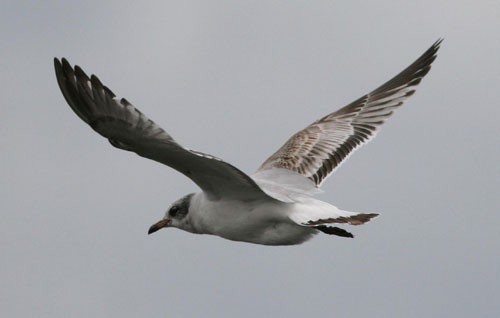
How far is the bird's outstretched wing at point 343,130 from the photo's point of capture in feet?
55.4

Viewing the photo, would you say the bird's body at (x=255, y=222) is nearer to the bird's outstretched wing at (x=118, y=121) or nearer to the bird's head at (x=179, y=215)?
the bird's head at (x=179, y=215)

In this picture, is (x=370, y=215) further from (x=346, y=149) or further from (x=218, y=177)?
(x=346, y=149)

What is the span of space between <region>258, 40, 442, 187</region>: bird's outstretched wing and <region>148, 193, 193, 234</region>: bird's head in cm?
189

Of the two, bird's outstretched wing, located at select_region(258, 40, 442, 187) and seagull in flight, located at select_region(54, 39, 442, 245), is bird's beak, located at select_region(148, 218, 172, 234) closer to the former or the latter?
seagull in flight, located at select_region(54, 39, 442, 245)

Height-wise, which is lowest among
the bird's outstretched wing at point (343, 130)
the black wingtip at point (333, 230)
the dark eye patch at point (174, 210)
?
the black wingtip at point (333, 230)

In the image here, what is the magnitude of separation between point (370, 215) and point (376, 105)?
4845 millimetres

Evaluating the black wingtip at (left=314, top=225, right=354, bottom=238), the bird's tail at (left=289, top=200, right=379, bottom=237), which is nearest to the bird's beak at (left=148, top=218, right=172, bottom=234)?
the bird's tail at (left=289, top=200, right=379, bottom=237)

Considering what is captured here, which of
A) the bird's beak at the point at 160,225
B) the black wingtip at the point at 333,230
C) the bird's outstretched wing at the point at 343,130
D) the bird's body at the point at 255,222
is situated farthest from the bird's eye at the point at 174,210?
the black wingtip at the point at 333,230

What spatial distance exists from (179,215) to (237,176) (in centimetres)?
187

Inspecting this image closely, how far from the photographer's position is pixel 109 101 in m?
12.4

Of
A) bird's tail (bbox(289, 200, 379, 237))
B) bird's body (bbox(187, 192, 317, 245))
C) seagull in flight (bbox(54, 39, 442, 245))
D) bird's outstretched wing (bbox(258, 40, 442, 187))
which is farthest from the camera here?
bird's outstretched wing (bbox(258, 40, 442, 187))

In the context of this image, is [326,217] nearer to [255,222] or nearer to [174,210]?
[255,222]

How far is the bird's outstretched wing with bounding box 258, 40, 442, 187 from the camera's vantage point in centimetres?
1689

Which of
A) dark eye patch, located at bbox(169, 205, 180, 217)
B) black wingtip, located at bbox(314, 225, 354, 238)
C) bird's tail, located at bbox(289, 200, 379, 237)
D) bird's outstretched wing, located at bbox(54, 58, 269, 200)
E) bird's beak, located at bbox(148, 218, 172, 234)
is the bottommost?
black wingtip, located at bbox(314, 225, 354, 238)
